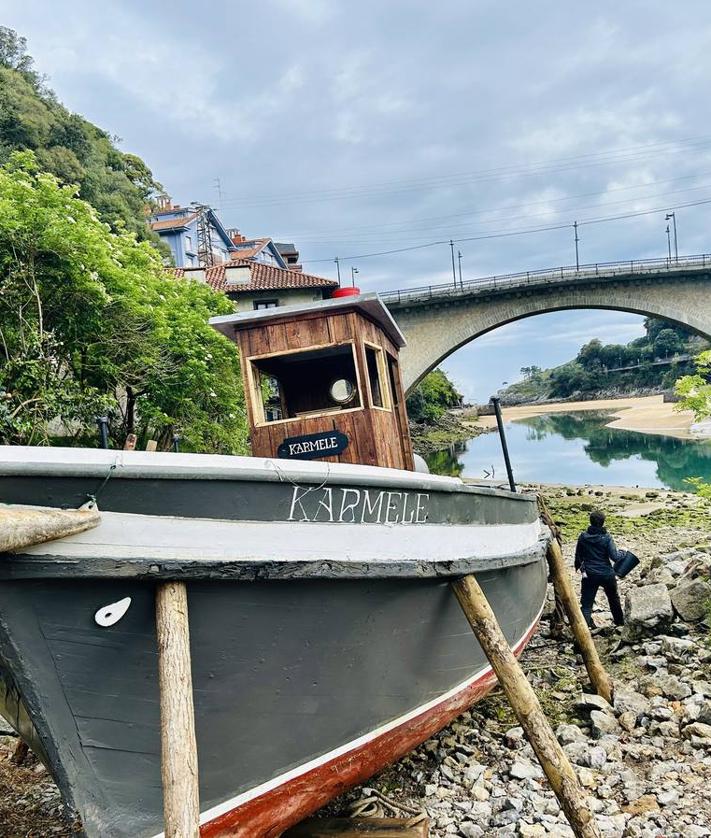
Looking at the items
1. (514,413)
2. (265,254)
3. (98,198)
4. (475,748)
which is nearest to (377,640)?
(475,748)

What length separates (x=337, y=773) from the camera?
12.3 ft

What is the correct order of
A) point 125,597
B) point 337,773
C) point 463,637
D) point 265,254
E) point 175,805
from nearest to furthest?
point 175,805
point 125,597
point 337,773
point 463,637
point 265,254

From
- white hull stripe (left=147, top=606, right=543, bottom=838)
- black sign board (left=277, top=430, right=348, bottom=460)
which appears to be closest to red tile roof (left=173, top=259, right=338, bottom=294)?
black sign board (left=277, top=430, right=348, bottom=460)

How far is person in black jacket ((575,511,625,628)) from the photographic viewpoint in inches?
275

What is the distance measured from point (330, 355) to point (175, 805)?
11.4 ft

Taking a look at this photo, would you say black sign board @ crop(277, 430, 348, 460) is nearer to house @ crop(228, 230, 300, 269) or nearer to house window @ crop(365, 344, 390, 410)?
house window @ crop(365, 344, 390, 410)

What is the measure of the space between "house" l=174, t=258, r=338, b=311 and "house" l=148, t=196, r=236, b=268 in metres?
9.68

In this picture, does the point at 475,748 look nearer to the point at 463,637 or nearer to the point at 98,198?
the point at 463,637

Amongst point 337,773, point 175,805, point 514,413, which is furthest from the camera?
point 514,413

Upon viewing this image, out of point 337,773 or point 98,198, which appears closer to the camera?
point 337,773

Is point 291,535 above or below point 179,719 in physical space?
above

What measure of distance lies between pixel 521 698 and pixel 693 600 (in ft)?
12.4

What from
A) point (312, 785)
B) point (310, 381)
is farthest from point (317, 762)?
point (310, 381)

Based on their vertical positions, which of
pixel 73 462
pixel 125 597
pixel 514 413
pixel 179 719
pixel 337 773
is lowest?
pixel 514 413
